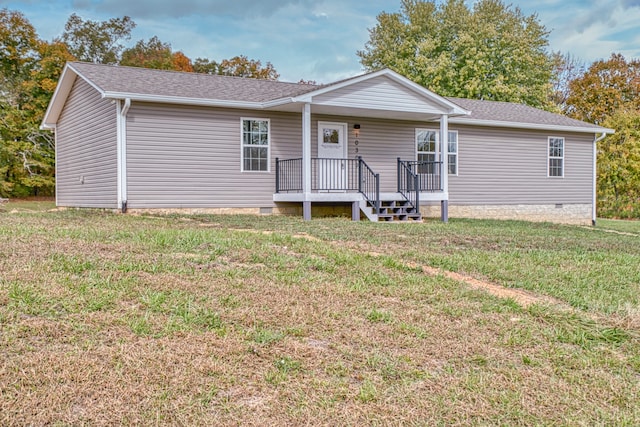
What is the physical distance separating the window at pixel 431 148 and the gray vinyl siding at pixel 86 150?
8.03 metres

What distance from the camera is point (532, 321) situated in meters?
4.17

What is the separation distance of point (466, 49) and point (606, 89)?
8484 millimetres

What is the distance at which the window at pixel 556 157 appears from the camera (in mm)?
17391

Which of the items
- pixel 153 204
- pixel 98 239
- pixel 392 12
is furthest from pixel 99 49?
pixel 98 239

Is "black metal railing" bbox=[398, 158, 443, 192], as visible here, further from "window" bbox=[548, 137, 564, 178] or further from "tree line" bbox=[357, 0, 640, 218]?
"tree line" bbox=[357, 0, 640, 218]

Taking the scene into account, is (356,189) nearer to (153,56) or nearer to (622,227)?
(622,227)

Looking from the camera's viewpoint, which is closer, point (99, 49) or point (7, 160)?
point (7, 160)

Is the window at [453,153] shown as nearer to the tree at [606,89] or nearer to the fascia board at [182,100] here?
the fascia board at [182,100]

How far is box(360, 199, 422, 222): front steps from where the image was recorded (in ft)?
40.5

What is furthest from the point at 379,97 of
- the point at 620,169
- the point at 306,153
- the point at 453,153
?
the point at 620,169

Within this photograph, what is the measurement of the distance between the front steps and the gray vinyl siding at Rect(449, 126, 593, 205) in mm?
3168

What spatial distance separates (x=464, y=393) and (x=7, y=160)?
23507mm

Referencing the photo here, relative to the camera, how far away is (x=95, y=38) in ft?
110

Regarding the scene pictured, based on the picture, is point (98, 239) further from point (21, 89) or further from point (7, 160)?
point (21, 89)
